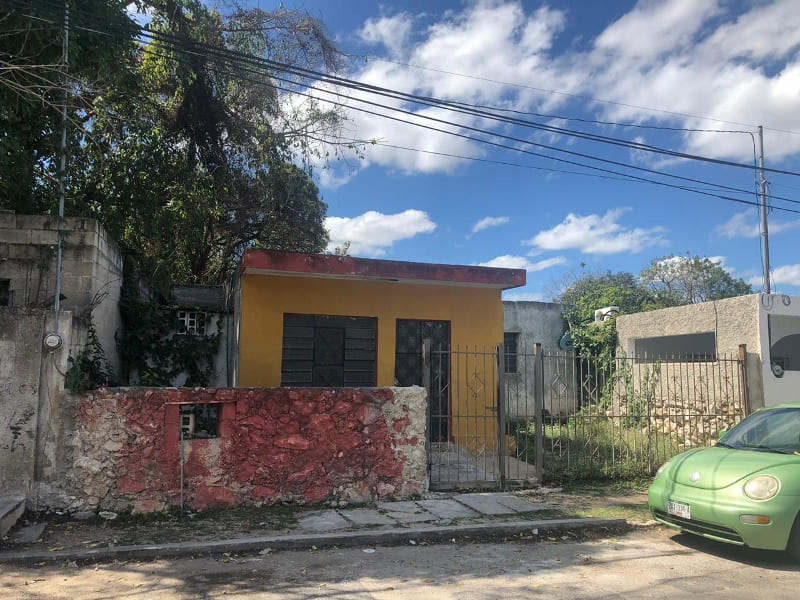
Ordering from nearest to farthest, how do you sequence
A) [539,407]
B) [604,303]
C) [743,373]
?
1. [539,407]
2. [743,373]
3. [604,303]

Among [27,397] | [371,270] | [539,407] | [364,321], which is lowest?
[539,407]

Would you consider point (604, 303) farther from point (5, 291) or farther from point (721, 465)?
point (5, 291)

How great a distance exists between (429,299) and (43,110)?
668cm

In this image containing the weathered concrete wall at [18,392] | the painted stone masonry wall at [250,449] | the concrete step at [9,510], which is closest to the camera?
the concrete step at [9,510]

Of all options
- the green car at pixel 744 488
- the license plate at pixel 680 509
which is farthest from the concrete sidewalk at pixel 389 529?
the green car at pixel 744 488

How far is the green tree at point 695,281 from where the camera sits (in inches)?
1286

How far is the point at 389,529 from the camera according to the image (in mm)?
6023

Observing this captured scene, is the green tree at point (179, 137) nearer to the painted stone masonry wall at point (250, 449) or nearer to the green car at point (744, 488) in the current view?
the painted stone masonry wall at point (250, 449)

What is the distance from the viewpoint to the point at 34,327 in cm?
619

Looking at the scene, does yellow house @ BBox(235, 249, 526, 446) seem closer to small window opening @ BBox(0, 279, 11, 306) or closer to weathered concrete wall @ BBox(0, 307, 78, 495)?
small window opening @ BBox(0, 279, 11, 306)

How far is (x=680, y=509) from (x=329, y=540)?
3.47 meters

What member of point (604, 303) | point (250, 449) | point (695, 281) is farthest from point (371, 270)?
point (695, 281)

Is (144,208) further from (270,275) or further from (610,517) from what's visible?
(610,517)

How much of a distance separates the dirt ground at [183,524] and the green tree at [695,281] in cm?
2750
